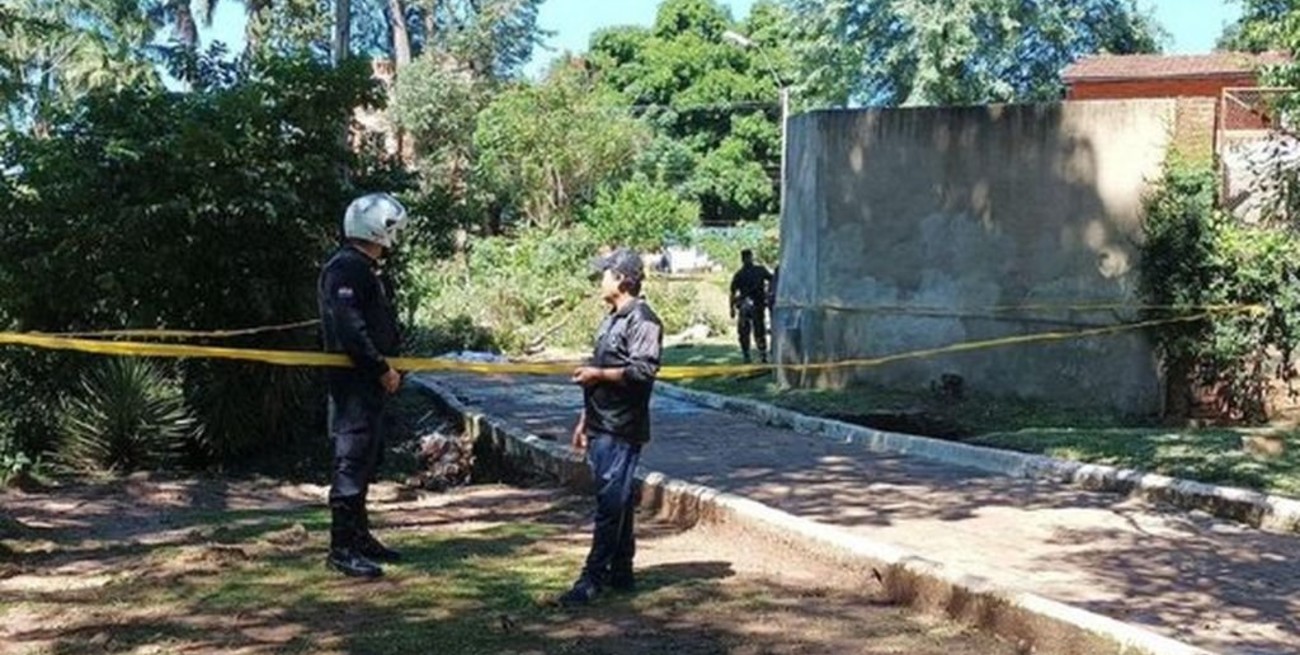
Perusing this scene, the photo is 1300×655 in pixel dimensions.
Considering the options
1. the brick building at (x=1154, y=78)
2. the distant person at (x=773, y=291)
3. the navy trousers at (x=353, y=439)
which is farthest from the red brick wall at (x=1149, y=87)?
the navy trousers at (x=353, y=439)

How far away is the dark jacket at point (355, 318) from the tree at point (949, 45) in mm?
37636

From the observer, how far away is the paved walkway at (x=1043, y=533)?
608 cm

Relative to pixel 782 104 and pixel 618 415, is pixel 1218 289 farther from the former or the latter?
pixel 782 104

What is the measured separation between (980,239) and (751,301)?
6.67 meters

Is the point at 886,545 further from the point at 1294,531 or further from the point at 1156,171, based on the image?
the point at 1156,171

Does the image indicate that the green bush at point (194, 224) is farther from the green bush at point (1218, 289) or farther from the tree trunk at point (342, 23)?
the green bush at point (1218, 289)

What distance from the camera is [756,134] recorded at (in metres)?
61.9

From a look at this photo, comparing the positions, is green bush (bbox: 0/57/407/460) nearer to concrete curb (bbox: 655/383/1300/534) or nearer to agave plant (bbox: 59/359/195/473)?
agave plant (bbox: 59/359/195/473)

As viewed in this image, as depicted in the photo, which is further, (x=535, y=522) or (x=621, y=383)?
(x=535, y=522)

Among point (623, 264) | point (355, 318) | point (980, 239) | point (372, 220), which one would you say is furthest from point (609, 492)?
point (980, 239)

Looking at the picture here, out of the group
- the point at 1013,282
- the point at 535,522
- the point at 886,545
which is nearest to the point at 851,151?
the point at 1013,282

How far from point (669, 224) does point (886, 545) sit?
3475 cm

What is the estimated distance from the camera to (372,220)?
6.95m

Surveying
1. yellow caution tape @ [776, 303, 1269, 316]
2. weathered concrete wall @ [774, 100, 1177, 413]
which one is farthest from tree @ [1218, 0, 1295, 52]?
yellow caution tape @ [776, 303, 1269, 316]
